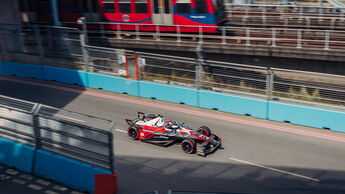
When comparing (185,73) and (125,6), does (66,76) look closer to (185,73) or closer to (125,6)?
(185,73)

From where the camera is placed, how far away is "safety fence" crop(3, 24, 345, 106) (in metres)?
13.5

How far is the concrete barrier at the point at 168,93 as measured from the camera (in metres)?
15.2

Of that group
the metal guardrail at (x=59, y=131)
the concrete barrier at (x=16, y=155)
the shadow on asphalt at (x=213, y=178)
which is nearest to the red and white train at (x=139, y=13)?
the shadow on asphalt at (x=213, y=178)

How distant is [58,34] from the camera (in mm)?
18469

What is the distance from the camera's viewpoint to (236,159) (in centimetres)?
1076

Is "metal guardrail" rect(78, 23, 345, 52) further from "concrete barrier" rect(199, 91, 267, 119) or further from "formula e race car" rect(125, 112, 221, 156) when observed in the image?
"formula e race car" rect(125, 112, 221, 156)

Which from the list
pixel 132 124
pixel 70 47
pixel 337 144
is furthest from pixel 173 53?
pixel 337 144

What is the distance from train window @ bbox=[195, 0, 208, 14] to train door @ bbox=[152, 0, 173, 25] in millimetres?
1749

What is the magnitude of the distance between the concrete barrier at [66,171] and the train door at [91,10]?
54.1 ft

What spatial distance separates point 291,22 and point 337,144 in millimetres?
14953

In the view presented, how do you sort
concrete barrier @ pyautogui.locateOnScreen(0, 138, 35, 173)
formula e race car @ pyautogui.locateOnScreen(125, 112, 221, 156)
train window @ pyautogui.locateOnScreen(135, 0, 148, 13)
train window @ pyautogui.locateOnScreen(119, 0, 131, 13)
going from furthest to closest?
train window @ pyautogui.locateOnScreen(119, 0, 131, 13) < train window @ pyautogui.locateOnScreen(135, 0, 148, 13) < formula e race car @ pyautogui.locateOnScreen(125, 112, 221, 156) < concrete barrier @ pyautogui.locateOnScreen(0, 138, 35, 173)

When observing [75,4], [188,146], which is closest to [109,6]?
[75,4]

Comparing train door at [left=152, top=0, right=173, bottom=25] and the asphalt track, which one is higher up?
train door at [left=152, top=0, right=173, bottom=25]

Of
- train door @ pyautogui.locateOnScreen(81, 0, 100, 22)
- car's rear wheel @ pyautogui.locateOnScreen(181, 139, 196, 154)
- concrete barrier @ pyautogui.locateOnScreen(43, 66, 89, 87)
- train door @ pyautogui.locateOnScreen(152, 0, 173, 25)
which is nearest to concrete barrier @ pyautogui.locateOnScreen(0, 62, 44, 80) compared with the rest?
concrete barrier @ pyautogui.locateOnScreen(43, 66, 89, 87)
